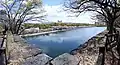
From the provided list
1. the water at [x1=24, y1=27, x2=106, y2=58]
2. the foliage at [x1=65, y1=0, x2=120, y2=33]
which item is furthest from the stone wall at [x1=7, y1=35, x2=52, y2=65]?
the foliage at [x1=65, y1=0, x2=120, y2=33]

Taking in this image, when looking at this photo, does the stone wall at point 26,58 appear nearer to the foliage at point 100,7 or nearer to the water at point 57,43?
the water at point 57,43

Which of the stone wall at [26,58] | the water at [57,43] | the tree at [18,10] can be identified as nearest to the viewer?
the stone wall at [26,58]

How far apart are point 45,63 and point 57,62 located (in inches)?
11.1

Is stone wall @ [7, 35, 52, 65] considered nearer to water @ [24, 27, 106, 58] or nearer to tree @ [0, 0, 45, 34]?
water @ [24, 27, 106, 58]

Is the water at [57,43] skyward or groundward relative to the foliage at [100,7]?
groundward

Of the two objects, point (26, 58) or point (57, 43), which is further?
point (57, 43)

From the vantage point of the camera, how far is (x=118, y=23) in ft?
56.7

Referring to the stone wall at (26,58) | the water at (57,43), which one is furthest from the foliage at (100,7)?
the stone wall at (26,58)

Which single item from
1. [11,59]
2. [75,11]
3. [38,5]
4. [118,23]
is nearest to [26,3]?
[38,5]

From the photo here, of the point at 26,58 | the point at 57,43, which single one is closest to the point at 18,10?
the point at 57,43

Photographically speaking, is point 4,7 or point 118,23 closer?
point 118,23

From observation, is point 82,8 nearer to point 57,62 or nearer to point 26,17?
point 26,17

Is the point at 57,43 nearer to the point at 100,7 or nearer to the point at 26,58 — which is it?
the point at 100,7

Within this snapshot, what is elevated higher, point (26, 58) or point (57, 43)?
point (26, 58)
